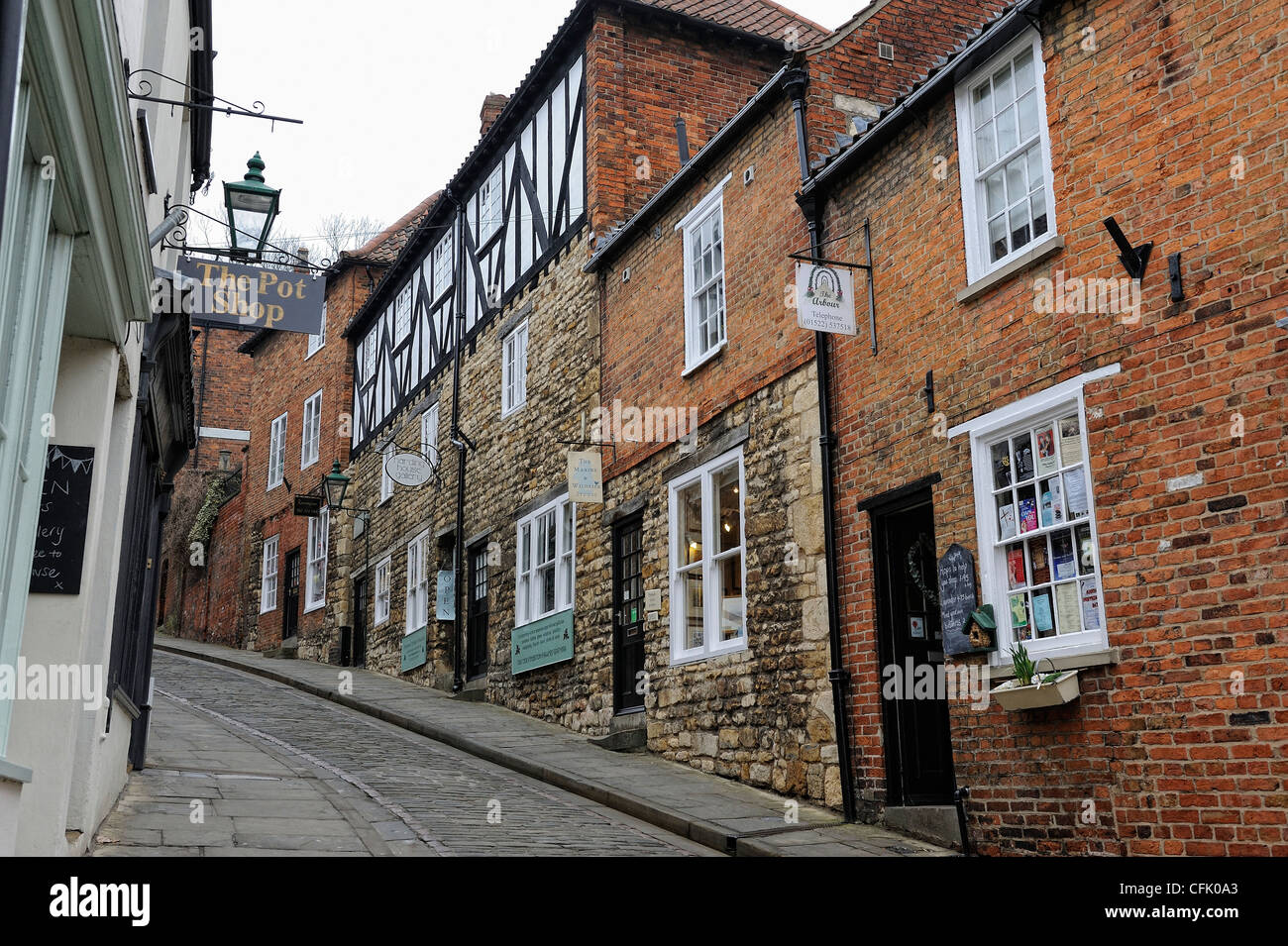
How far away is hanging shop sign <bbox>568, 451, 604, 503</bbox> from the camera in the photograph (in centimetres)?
1362

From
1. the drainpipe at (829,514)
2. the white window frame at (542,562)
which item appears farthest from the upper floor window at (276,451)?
the drainpipe at (829,514)

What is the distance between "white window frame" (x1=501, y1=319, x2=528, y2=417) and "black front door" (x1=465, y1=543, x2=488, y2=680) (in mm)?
2152

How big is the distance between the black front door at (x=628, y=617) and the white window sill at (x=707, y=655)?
3.56 ft

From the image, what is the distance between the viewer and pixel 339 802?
9.27 metres

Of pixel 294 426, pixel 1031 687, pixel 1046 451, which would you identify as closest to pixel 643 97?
pixel 1046 451

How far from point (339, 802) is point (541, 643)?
5942 millimetres

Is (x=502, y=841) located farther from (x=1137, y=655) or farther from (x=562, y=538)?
(x=562, y=538)

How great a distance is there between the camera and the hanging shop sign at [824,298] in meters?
9.30

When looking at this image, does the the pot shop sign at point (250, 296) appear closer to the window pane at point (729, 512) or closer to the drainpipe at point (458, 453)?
the window pane at point (729, 512)

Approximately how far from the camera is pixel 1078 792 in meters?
7.17

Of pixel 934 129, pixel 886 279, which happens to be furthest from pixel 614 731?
pixel 934 129

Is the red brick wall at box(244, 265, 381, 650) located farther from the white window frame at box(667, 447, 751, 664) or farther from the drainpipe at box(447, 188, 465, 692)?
the white window frame at box(667, 447, 751, 664)

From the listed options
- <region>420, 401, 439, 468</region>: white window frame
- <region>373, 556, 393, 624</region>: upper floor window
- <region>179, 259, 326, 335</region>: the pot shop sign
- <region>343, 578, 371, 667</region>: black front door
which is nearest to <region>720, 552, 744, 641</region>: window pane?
<region>179, 259, 326, 335</region>: the pot shop sign

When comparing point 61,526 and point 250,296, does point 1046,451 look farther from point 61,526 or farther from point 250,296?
point 61,526
